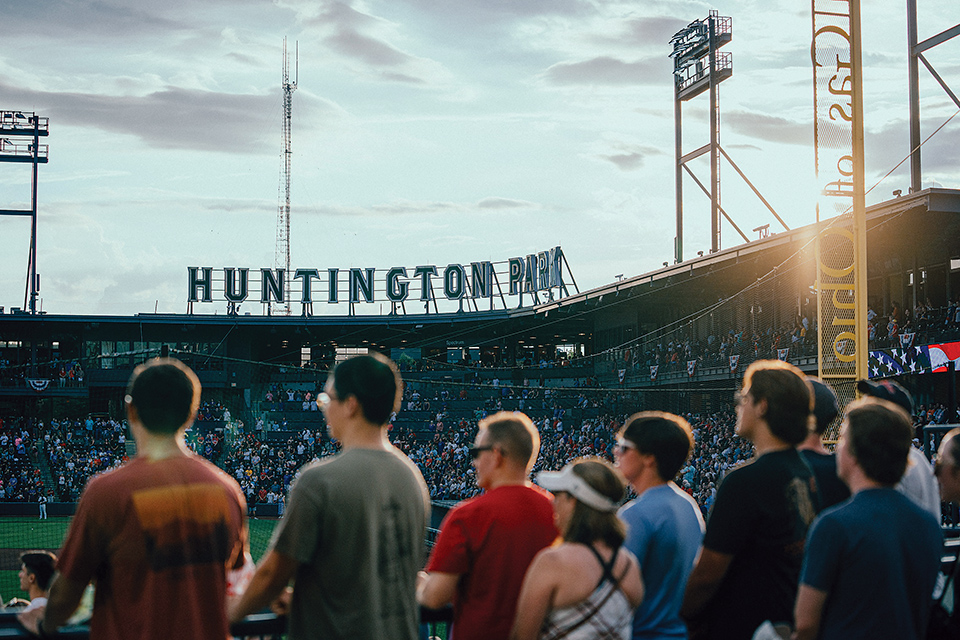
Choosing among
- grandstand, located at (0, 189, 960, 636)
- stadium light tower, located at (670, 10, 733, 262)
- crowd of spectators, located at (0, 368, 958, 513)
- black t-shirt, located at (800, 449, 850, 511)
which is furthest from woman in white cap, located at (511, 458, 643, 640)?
stadium light tower, located at (670, 10, 733, 262)

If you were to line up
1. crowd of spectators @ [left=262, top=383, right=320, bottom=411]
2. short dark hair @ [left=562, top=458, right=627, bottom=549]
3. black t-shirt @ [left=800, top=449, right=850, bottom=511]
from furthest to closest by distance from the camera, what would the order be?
crowd of spectators @ [left=262, top=383, right=320, bottom=411] < black t-shirt @ [left=800, top=449, right=850, bottom=511] < short dark hair @ [left=562, top=458, right=627, bottom=549]

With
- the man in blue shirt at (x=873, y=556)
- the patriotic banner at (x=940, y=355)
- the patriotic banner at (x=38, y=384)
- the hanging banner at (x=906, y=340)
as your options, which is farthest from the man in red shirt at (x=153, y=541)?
the patriotic banner at (x=38, y=384)

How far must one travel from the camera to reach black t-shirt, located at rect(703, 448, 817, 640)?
11.4 ft

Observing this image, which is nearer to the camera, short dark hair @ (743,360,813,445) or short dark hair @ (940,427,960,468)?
short dark hair @ (743,360,813,445)

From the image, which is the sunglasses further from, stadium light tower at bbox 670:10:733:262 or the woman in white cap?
stadium light tower at bbox 670:10:733:262

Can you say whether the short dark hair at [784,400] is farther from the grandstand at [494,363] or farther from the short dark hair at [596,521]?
the grandstand at [494,363]

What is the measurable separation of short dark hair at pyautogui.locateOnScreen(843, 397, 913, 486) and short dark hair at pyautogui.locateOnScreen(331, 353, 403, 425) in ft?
5.39

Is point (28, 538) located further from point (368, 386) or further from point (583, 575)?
point (583, 575)

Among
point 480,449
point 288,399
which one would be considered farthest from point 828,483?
point 288,399

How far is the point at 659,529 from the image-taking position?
357 cm

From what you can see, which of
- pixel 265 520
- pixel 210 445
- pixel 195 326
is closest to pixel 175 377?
pixel 265 520

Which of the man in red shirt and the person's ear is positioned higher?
the person's ear

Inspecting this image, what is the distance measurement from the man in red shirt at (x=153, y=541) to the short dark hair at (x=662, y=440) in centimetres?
164

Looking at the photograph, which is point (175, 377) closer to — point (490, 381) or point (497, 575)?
point (497, 575)
